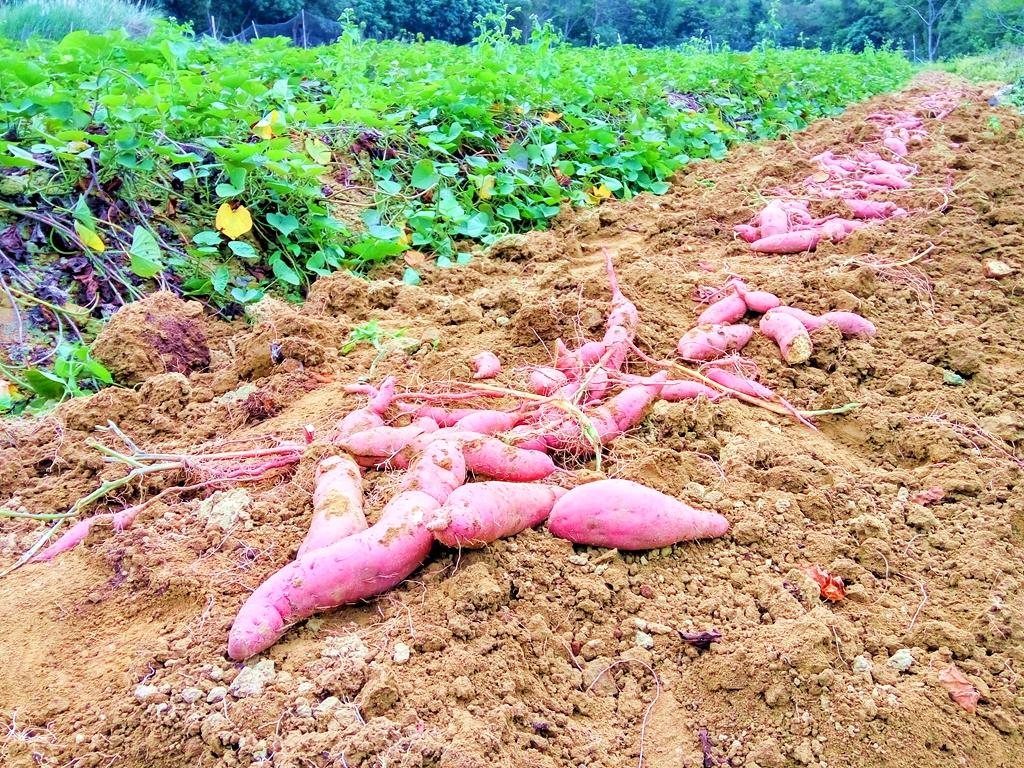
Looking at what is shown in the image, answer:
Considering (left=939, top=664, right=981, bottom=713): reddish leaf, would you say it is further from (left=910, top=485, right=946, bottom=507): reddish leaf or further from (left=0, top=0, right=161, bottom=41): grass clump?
(left=0, top=0, right=161, bottom=41): grass clump

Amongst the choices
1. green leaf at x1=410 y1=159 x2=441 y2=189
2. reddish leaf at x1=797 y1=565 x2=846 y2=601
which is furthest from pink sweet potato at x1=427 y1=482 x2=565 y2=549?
green leaf at x1=410 y1=159 x2=441 y2=189

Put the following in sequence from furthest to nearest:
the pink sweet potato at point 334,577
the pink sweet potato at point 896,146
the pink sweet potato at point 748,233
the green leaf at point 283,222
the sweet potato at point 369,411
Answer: the pink sweet potato at point 896,146, the pink sweet potato at point 748,233, the green leaf at point 283,222, the sweet potato at point 369,411, the pink sweet potato at point 334,577

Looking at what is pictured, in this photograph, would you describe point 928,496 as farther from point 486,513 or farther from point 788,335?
point 486,513

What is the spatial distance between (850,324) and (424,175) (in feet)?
8.27

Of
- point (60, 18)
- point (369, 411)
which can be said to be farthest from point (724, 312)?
point (60, 18)

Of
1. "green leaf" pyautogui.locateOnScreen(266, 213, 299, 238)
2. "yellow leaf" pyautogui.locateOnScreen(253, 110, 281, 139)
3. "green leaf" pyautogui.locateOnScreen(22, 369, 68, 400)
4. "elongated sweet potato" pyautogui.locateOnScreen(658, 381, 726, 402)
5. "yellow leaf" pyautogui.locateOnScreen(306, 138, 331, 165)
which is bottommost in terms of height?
"elongated sweet potato" pyautogui.locateOnScreen(658, 381, 726, 402)

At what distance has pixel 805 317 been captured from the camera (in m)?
2.59

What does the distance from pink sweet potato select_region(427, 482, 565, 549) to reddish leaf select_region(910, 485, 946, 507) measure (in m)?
1.02

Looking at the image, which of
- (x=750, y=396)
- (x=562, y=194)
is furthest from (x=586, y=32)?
(x=750, y=396)

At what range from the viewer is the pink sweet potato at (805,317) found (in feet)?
8.36

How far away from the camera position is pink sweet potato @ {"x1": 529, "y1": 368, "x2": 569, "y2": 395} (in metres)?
2.23

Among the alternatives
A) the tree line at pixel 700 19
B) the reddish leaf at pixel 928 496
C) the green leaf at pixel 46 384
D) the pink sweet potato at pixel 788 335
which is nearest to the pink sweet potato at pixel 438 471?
the reddish leaf at pixel 928 496

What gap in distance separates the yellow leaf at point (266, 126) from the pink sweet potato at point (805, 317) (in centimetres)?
261

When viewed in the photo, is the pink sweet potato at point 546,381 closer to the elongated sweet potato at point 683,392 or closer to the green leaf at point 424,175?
the elongated sweet potato at point 683,392
